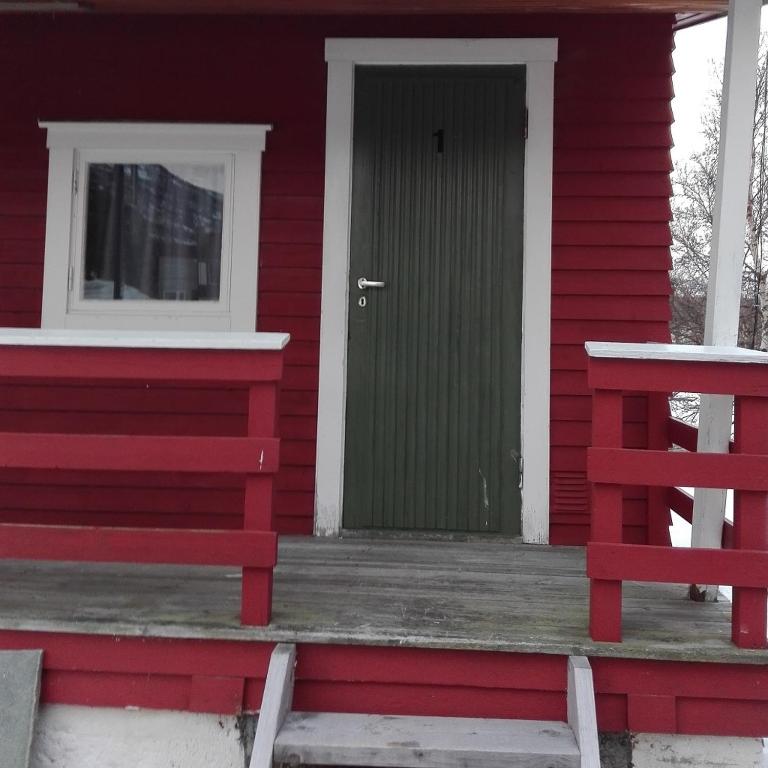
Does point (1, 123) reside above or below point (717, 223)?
above

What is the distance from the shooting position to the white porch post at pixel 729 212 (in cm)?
242

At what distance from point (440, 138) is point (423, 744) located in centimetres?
259

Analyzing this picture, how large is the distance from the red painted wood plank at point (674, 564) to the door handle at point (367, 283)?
5.67ft

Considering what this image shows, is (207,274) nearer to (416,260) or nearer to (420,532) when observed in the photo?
(416,260)

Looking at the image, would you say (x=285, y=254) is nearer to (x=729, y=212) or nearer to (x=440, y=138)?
(x=440, y=138)

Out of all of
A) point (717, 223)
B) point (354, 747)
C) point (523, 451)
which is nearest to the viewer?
point (354, 747)

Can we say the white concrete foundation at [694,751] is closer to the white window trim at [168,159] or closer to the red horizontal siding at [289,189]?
the red horizontal siding at [289,189]

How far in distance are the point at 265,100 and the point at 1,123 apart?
1308 mm

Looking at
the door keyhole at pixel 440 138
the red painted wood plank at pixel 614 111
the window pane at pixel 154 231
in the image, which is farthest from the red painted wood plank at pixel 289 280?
the red painted wood plank at pixel 614 111

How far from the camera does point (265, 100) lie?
11.1 ft

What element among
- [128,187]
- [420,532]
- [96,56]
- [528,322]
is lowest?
[420,532]

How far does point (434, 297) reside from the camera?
11.0 ft

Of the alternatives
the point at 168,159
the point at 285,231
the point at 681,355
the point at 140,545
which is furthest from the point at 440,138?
the point at 140,545

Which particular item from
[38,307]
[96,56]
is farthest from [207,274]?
[96,56]
